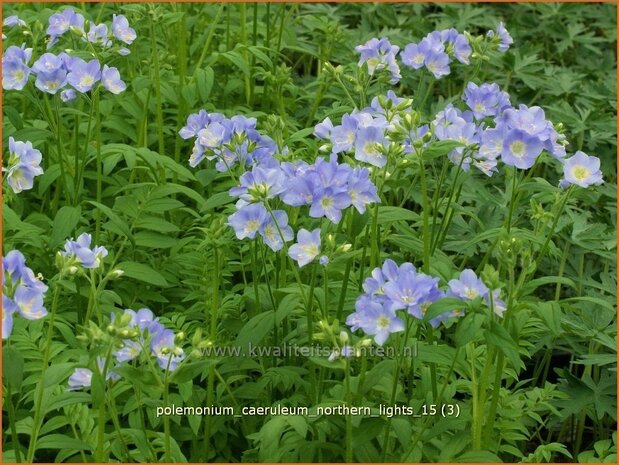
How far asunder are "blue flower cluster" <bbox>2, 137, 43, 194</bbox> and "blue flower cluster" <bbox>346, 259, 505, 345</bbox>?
1104 millimetres

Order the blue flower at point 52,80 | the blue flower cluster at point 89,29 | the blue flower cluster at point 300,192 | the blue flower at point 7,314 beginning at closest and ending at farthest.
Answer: the blue flower at point 7,314 → the blue flower cluster at point 300,192 → the blue flower at point 52,80 → the blue flower cluster at point 89,29

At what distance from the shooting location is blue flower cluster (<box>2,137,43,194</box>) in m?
2.91

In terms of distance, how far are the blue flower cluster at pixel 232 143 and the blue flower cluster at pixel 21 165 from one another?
1.57 ft

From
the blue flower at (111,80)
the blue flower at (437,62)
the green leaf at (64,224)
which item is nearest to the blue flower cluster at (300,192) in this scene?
the green leaf at (64,224)

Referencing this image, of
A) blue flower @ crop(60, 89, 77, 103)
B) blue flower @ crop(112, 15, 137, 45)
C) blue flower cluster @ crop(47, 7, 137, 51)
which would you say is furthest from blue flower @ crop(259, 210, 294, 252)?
blue flower @ crop(112, 15, 137, 45)

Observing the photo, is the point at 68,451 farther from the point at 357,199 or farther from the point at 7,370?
the point at 357,199

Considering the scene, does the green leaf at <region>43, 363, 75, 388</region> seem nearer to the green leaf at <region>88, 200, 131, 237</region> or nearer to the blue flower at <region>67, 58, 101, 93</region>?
the green leaf at <region>88, 200, 131, 237</region>

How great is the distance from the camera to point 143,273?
3.30m

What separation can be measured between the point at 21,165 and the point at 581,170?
1590 millimetres

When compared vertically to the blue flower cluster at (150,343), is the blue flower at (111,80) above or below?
above

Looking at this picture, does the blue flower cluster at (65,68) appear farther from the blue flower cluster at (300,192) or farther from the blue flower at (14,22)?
the blue flower cluster at (300,192)

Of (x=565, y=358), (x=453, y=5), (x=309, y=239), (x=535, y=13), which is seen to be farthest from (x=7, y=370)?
(x=535, y=13)

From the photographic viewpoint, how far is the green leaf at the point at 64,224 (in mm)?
3268

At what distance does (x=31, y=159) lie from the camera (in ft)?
9.87
